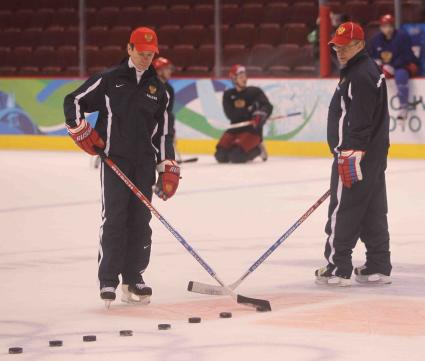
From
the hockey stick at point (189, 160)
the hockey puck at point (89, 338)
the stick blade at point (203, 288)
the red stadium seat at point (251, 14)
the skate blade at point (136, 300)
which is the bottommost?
the hockey stick at point (189, 160)

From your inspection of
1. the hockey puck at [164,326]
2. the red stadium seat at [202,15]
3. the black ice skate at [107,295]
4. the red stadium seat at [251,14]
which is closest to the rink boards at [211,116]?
the red stadium seat at [251,14]

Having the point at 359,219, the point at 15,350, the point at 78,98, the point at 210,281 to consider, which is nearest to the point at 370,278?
the point at 359,219

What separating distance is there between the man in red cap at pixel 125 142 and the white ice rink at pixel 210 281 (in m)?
0.21

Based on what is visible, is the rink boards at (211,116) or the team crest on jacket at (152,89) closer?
the team crest on jacket at (152,89)

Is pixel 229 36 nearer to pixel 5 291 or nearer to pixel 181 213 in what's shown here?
pixel 181 213

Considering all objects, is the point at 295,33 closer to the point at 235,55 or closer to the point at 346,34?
the point at 235,55

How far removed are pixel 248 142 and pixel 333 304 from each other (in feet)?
31.6

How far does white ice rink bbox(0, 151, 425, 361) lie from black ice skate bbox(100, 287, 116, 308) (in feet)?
0.15

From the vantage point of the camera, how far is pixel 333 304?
20.5 feet

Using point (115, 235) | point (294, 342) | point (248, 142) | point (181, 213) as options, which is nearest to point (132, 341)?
point (294, 342)

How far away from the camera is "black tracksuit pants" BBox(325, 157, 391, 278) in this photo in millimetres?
6809

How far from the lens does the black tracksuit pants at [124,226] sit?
6.30 metres

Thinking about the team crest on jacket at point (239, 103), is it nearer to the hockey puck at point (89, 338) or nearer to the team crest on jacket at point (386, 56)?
the team crest on jacket at point (386, 56)

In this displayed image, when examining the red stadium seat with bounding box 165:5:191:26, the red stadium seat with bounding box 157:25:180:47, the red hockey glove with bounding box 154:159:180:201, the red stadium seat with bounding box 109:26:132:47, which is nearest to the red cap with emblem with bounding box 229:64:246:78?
the red stadium seat with bounding box 157:25:180:47
